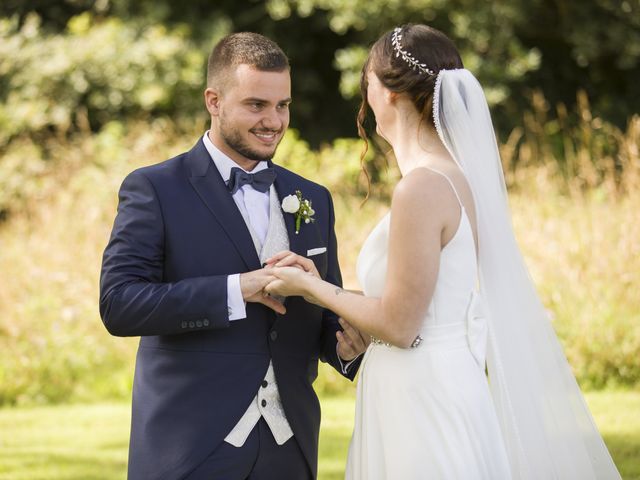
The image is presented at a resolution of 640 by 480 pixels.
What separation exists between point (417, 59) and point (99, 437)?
4.53 m

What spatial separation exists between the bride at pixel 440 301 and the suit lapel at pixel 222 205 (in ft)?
0.55

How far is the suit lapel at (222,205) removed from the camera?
325cm

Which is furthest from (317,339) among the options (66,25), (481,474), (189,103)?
(66,25)

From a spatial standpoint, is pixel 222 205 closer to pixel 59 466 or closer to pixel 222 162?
pixel 222 162

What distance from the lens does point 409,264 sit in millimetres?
2883

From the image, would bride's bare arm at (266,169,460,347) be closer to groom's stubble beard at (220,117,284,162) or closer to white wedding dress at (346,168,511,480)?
white wedding dress at (346,168,511,480)

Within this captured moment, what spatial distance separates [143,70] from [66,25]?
7.88 feet

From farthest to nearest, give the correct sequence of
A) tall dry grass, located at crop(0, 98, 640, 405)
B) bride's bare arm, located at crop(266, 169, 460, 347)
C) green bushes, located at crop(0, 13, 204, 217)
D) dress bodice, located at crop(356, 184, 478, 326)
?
green bushes, located at crop(0, 13, 204, 217)
tall dry grass, located at crop(0, 98, 640, 405)
dress bodice, located at crop(356, 184, 478, 326)
bride's bare arm, located at crop(266, 169, 460, 347)

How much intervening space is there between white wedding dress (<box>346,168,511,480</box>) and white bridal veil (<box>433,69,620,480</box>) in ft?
0.40

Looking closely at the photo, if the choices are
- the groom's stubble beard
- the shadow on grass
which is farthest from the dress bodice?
the shadow on grass

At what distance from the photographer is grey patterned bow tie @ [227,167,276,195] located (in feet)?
11.0

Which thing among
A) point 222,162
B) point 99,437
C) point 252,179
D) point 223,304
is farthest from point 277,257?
point 99,437

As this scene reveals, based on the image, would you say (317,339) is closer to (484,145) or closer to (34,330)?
(484,145)

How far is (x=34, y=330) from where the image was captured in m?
8.21
